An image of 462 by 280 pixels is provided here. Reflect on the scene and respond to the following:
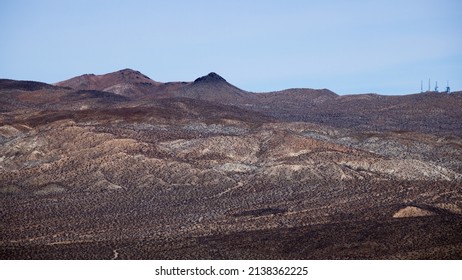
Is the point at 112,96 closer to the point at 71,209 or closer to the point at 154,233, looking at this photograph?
the point at 71,209

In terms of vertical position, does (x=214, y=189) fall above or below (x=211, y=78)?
below

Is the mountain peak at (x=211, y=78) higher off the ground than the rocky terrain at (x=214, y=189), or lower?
higher

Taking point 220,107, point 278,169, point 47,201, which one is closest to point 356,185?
point 278,169

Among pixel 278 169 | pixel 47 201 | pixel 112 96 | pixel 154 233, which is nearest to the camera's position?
pixel 154 233

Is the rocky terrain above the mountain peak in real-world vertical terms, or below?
below

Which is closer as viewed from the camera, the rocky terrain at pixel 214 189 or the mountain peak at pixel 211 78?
the rocky terrain at pixel 214 189

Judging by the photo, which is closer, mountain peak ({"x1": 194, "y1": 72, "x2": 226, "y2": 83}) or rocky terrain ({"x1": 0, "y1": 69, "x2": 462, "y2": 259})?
rocky terrain ({"x1": 0, "y1": 69, "x2": 462, "y2": 259})

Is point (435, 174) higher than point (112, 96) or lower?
lower

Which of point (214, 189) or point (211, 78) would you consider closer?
point (214, 189)
